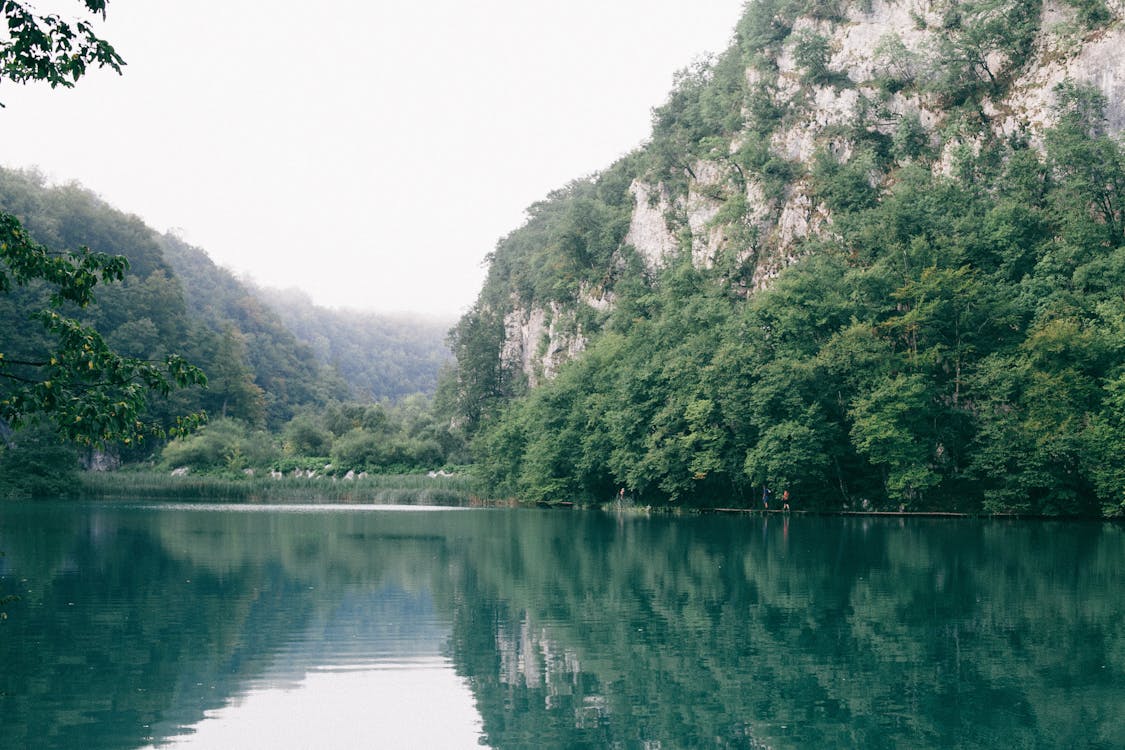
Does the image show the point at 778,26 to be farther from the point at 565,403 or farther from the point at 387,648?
the point at 387,648

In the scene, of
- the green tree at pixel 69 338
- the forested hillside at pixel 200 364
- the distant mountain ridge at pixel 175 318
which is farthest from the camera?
the distant mountain ridge at pixel 175 318

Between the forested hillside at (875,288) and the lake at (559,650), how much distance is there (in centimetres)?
2087

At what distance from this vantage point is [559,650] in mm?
12141

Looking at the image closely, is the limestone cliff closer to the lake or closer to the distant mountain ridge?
the lake

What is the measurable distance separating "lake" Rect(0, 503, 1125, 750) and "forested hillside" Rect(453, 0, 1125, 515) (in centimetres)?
2087

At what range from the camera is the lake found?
8.79 m

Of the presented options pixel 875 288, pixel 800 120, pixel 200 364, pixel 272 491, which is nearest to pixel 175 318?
pixel 200 364

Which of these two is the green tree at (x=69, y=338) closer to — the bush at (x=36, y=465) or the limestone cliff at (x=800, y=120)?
the limestone cliff at (x=800, y=120)

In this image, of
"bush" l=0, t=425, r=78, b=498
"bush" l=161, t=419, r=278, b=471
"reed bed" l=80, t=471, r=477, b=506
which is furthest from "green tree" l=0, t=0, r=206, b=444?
"bush" l=161, t=419, r=278, b=471

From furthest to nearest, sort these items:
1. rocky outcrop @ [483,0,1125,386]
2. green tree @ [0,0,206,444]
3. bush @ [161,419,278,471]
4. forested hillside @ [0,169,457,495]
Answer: bush @ [161,419,278,471] → forested hillside @ [0,169,457,495] → rocky outcrop @ [483,0,1125,386] → green tree @ [0,0,206,444]

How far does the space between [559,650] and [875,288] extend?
40.3m

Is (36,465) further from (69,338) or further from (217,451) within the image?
(69,338)

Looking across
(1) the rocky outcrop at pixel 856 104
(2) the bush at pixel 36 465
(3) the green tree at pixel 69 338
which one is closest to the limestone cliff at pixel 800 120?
(1) the rocky outcrop at pixel 856 104

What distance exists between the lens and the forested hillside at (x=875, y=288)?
145ft
